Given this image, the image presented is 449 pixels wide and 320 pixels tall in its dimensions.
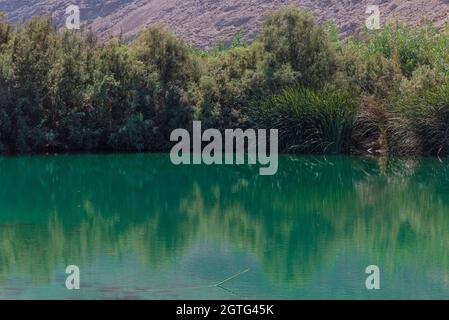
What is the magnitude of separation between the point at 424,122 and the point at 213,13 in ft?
116

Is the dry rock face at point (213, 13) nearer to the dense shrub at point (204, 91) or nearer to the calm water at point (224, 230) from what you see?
the dense shrub at point (204, 91)

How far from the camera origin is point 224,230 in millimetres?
15523

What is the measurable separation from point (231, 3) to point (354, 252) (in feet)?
161

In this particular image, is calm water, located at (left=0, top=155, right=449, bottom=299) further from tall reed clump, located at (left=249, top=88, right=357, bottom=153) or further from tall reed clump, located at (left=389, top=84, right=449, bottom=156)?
tall reed clump, located at (left=249, top=88, right=357, bottom=153)

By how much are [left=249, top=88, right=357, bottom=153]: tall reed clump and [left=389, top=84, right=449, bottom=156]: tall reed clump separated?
139 centimetres

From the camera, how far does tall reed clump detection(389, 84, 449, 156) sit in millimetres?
26656

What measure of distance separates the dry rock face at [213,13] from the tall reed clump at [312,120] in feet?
75.8

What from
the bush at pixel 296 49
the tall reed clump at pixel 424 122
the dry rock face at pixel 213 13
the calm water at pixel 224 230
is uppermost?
the dry rock face at pixel 213 13

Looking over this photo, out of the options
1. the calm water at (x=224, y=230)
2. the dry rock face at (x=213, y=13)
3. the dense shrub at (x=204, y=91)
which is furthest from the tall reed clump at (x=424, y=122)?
the dry rock face at (x=213, y=13)

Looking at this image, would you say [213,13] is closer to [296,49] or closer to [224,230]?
[296,49]

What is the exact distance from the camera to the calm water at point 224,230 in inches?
444

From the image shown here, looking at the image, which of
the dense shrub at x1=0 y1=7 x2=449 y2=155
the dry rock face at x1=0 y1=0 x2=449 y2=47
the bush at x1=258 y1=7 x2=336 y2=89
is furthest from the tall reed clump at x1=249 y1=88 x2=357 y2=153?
the dry rock face at x1=0 y1=0 x2=449 y2=47

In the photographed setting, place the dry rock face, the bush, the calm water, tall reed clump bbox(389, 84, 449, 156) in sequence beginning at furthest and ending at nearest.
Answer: the dry rock face, the bush, tall reed clump bbox(389, 84, 449, 156), the calm water
